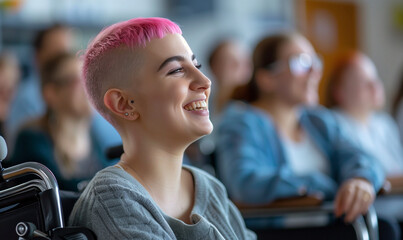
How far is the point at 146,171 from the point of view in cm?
120

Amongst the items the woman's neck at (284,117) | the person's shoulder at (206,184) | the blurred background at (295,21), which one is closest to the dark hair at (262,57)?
the woman's neck at (284,117)

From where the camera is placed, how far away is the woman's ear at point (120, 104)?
1.17 meters

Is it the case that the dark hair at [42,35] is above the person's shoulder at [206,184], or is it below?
below

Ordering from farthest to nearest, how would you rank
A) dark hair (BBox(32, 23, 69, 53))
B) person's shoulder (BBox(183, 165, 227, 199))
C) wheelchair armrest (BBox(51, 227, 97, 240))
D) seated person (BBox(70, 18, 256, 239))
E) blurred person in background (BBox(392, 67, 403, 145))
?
dark hair (BBox(32, 23, 69, 53))
blurred person in background (BBox(392, 67, 403, 145))
person's shoulder (BBox(183, 165, 227, 199))
seated person (BBox(70, 18, 256, 239))
wheelchair armrest (BBox(51, 227, 97, 240))

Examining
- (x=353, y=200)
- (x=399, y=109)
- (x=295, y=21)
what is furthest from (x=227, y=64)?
(x=295, y=21)

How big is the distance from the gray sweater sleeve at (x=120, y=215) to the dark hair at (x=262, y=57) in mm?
1615

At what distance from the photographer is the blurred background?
7.10 m

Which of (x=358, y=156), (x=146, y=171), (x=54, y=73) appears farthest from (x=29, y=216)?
(x=54, y=73)

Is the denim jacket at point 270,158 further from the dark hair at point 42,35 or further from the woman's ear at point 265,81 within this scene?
the dark hair at point 42,35

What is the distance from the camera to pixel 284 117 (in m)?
2.55

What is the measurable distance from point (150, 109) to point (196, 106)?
0.09 metres

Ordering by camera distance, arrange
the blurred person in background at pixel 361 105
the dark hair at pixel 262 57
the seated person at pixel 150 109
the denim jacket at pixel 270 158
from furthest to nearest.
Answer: the blurred person in background at pixel 361 105
the dark hair at pixel 262 57
the denim jacket at pixel 270 158
the seated person at pixel 150 109

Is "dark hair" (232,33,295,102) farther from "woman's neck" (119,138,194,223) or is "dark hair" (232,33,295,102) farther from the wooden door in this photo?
the wooden door

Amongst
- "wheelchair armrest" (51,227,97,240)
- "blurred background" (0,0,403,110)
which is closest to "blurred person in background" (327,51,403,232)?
"wheelchair armrest" (51,227,97,240)
